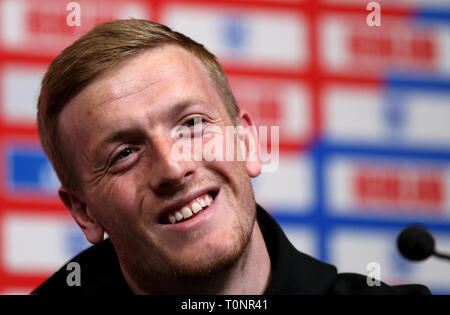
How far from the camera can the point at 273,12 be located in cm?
238

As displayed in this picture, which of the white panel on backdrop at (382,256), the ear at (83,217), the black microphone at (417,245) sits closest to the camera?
the black microphone at (417,245)

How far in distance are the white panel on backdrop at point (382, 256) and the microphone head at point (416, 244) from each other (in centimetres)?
113

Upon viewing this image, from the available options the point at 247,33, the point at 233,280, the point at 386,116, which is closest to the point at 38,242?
the point at 247,33

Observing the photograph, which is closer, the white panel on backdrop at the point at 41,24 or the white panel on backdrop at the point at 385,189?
the white panel on backdrop at the point at 41,24

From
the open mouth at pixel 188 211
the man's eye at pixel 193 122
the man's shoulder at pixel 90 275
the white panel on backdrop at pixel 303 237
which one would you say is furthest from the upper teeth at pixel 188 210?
the white panel on backdrop at pixel 303 237

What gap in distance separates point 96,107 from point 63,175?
0.20 m

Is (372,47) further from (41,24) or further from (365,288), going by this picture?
(365,288)

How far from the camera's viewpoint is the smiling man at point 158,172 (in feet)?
3.79

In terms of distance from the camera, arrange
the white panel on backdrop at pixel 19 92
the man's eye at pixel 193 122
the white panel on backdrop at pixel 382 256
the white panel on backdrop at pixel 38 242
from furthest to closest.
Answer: the white panel on backdrop at pixel 382 256
the white panel on backdrop at pixel 19 92
the white panel on backdrop at pixel 38 242
the man's eye at pixel 193 122

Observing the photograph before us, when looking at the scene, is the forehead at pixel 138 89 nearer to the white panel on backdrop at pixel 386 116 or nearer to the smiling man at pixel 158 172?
the smiling man at pixel 158 172

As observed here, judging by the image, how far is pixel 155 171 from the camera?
1146 mm

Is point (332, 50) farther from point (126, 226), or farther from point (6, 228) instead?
point (126, 226)

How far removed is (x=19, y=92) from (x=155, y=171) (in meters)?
1.14
